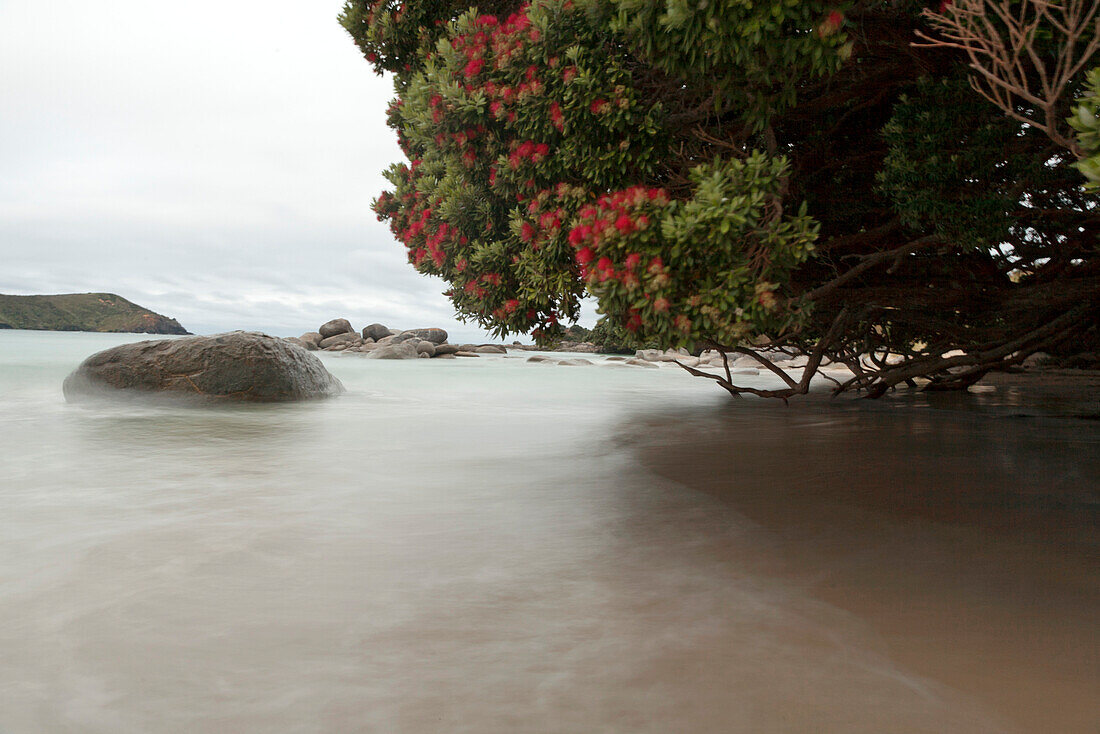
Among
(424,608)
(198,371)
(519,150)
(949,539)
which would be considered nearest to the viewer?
(424,608)

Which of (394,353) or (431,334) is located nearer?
(394,353)

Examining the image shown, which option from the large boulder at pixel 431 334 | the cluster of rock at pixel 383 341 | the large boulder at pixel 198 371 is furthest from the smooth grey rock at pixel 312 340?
the large boulder at pixel 198 371

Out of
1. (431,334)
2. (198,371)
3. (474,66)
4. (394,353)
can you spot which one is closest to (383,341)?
(431,334)

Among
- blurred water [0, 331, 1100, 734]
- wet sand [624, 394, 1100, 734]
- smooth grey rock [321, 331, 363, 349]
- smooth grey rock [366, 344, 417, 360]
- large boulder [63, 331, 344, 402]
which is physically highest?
smooth grey rock [321, 331, 363, 349]

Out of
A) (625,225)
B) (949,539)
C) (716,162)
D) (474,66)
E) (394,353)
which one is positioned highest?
(474,66)

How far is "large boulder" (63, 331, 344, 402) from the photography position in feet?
41.6

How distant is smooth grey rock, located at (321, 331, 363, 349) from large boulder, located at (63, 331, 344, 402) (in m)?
36.5

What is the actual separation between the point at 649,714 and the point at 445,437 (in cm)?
726

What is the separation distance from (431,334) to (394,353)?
26.2 ft

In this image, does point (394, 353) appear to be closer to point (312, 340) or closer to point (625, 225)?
point (312, 340)

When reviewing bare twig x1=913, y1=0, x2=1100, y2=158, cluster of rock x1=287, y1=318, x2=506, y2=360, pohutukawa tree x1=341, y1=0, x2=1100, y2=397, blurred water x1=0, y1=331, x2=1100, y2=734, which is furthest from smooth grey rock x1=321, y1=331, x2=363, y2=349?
bare twig x1=913, y1=0, x2=1100, y2=158

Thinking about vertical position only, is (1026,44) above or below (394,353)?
above

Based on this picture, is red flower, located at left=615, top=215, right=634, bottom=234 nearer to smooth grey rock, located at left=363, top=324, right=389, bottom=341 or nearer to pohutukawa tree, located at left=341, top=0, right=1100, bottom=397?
pohutukawa tree, located at left=341, top=0, right=1100, bottom=397

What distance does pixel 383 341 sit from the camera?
47969mm
